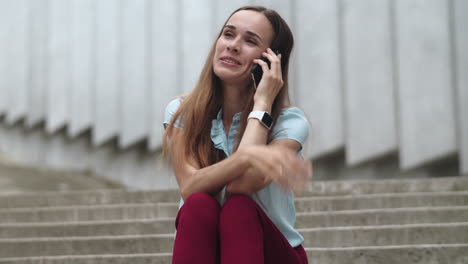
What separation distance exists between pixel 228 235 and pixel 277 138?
0.44 m

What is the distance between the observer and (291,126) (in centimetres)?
207

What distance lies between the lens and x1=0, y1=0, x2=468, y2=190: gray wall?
21.0 ft

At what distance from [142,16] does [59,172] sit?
9.31 ft

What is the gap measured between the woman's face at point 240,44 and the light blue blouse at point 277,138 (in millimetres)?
160

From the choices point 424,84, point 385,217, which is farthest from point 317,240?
point 424,84

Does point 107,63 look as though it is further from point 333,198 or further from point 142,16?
point 333,198

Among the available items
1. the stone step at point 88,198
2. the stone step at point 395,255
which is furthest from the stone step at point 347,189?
the stone step at point 395,255

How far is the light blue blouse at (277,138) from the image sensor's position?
1.98 m

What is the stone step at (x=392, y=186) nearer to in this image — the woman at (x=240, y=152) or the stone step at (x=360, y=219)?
the stone step at (x=360, y=219)

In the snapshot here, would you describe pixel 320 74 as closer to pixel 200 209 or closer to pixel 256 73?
pixel 256 73

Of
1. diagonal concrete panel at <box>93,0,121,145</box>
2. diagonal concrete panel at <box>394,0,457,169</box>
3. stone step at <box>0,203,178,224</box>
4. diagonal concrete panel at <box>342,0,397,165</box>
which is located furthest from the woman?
diagonal concrete panel at <box>93,0,121,145</box>

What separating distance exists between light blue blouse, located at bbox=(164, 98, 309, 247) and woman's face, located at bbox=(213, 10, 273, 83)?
0.53 ft

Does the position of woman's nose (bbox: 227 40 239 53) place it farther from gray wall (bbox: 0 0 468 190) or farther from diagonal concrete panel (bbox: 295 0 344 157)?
diagonal concrete panel (bbox: 295 0 344 157)

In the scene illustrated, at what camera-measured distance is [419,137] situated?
6430mm
